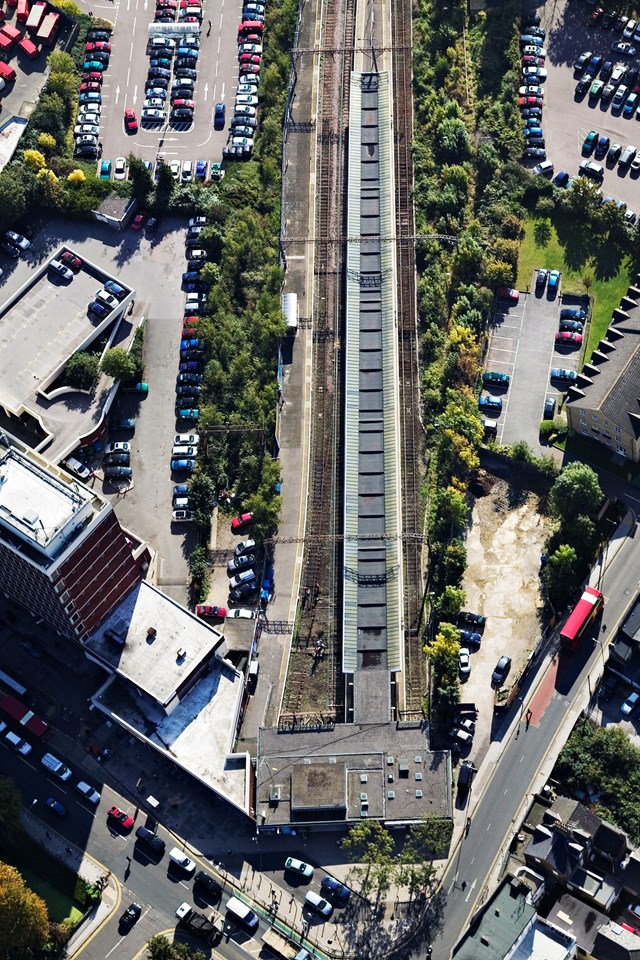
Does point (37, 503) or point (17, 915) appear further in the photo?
point (37, 503)

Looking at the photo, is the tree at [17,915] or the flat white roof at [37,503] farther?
the tree at [17,915]

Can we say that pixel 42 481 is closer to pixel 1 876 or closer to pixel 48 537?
pixel 48 537

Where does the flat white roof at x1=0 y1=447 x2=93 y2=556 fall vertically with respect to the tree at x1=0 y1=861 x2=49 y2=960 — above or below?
above

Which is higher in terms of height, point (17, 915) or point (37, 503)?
point (37, 503)

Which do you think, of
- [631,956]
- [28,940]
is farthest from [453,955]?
[28,940]
